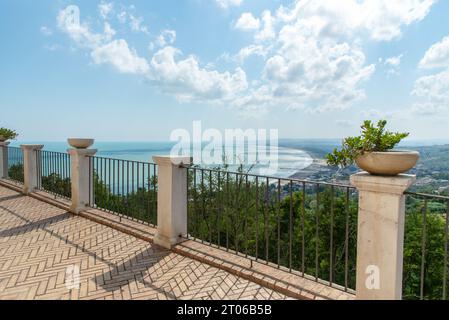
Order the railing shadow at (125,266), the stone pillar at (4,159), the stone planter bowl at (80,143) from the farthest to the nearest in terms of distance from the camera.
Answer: the stone pillar at (4,159) → the stone planter bowl at (80,143) → the railing shadow at (125,266)

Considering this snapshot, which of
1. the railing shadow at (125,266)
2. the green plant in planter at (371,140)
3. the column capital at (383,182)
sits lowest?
the railing shadow at (125,266)

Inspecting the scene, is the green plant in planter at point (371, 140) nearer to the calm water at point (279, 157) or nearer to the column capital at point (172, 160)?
the calm water at point (279, 157)

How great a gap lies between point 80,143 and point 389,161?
6.03 meters

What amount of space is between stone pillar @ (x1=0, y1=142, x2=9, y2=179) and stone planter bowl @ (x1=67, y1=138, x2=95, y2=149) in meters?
5.84

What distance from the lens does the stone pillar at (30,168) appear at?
28.7 feet

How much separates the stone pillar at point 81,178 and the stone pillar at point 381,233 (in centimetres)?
574

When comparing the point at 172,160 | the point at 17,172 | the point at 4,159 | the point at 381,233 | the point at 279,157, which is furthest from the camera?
the point at 279,157

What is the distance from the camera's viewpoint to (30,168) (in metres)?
8.79

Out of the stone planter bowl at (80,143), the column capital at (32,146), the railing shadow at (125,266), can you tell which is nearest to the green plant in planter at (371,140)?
the railing shadow at (125,266)

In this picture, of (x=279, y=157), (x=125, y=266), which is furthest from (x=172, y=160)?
(x=279, y=157)

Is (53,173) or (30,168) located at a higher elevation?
(30,168)

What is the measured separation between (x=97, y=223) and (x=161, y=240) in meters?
1.91

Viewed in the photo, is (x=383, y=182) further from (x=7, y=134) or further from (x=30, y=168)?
(x=7, y=134)
